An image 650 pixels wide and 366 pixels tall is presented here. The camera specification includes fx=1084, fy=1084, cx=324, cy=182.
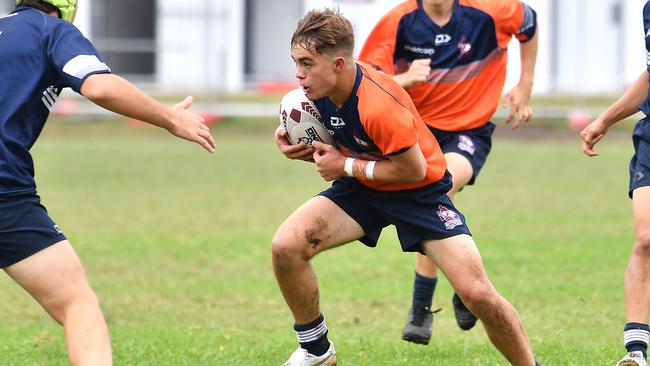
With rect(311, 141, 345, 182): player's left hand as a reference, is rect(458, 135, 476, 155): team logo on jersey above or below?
below

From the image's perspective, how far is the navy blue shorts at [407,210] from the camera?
5633mm

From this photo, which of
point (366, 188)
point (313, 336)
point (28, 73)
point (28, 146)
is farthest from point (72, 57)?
point (313, 336)

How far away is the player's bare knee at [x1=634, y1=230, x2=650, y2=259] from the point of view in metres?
5.94

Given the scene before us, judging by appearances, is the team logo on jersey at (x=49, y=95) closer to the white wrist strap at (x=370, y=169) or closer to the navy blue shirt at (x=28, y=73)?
the navy blue shirt at (x=28, y=73)

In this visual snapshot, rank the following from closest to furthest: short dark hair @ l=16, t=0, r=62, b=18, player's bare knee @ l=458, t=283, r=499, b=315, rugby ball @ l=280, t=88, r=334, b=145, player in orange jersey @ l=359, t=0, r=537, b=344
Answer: short dark hair @ l=16, t=0, r=62, b=18 → player's bare knee @ l=458, t=283, r=499, b=315 → rugby ball @ l=280, t=88, r=334, b=145 → player in orange jersey @ l=359, t=0, r=537, b=344

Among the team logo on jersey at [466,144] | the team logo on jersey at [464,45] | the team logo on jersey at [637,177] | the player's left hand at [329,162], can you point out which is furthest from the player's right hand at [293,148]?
the team logo on jersey at [464,45]

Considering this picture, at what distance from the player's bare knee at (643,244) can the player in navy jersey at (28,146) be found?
2752 millimetres

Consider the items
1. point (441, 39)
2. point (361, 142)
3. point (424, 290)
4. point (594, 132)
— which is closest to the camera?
point (361, 142)

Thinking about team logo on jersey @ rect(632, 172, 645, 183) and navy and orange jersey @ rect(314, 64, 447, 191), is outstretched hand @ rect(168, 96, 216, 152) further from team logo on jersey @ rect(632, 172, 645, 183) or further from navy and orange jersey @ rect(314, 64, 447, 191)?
team logo on jersey @ rect(632, 172, 645, 183)

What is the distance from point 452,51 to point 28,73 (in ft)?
11.2

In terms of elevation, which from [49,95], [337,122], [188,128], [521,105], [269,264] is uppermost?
[49,95]

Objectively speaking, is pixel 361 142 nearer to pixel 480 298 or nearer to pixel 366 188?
pixel 366 188

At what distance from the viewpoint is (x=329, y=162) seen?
5.51 metres

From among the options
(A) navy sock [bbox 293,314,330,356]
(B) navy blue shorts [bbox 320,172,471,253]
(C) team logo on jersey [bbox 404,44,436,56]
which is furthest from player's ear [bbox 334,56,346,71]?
(C) team logo on jersey [bbox 404,44,436,56]
